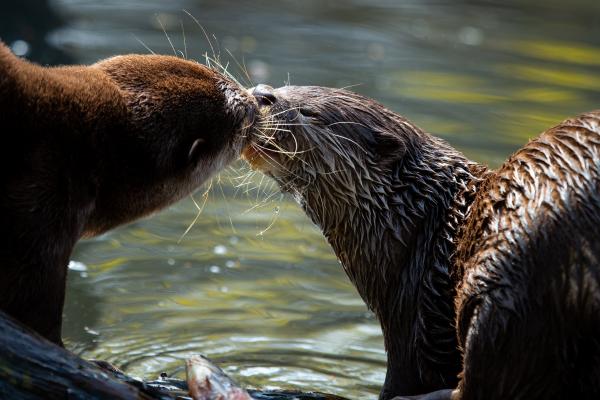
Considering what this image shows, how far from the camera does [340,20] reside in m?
13.1

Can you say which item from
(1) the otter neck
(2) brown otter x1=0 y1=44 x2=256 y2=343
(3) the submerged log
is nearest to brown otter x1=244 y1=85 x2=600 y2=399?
(1) the otter neck

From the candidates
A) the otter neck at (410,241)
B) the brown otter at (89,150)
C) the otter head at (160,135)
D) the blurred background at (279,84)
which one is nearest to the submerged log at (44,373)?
the brown otter at (89,150)

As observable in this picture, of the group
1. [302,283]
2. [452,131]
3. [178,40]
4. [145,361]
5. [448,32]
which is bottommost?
[145,361]

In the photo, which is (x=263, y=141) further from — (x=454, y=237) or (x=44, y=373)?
(x=44, y=373)

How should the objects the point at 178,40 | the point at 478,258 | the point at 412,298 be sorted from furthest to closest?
the point at 178,40
the point at 412,298
the point at 478,258

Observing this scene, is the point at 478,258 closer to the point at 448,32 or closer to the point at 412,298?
the point at 412,298

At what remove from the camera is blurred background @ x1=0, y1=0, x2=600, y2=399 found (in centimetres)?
593

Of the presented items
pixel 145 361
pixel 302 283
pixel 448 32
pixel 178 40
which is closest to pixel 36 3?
pixel 178 40

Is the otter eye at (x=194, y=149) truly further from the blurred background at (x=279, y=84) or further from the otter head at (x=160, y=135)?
the blurred background at (x=279, y=84)

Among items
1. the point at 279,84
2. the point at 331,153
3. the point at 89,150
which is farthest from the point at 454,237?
the point at 279,84

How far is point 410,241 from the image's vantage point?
16.5 ft

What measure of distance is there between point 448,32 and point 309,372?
7852 mm

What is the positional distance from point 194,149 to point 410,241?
1.17 metres

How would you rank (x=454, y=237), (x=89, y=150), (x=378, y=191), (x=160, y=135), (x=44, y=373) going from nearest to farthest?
(x=44, y=373) → (x=89, y=150) → (x=160, y=135) → (x=454, y=237) → (x=378, y=191)
